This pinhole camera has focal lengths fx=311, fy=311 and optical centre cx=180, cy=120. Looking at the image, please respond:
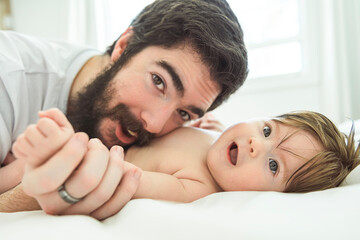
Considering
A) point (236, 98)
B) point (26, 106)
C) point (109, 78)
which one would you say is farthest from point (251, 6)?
point (26, 106)

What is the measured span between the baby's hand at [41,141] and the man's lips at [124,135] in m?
0.68

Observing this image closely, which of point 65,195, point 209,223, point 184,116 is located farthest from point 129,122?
point 209,223

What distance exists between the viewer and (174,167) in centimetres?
101

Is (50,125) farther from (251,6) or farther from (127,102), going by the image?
(251,6)

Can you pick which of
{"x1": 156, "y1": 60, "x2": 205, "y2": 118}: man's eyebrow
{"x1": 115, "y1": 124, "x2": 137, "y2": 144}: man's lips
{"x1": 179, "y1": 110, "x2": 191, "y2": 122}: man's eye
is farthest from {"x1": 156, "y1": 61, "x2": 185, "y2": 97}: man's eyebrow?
{"x1": 115, "y1": 124, "x2": 137, "y2": 144}: man's lips

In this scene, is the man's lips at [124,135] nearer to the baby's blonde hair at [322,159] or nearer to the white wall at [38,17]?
the baby's blonde hair at [322,159]

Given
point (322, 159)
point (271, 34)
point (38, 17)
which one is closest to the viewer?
point (322, 159)

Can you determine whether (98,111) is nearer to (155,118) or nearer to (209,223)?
(155,118)

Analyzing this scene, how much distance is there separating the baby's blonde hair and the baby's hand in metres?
0.74

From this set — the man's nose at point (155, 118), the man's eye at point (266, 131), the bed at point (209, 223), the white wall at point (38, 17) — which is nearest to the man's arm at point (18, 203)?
the bed at point (209, 223)

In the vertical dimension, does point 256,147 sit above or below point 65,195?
below

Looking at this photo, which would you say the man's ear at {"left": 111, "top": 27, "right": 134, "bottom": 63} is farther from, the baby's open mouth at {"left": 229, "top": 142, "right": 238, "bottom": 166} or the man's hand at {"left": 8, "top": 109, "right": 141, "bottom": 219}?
the man's hand at {"left": 8, "top": 109, "right": 141, "bottom": 219}

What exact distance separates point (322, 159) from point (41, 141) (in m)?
0.83

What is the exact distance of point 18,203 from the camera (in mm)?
715
